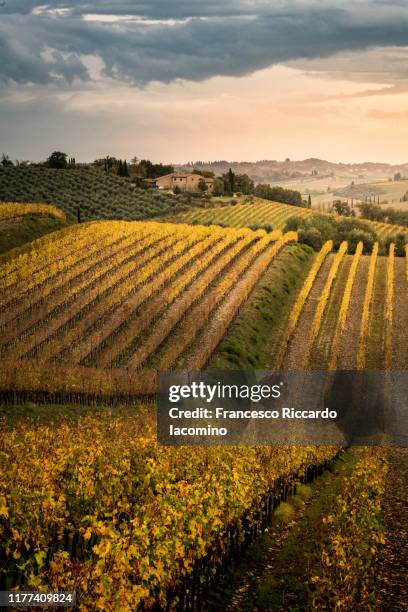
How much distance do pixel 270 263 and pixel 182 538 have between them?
2263 inches

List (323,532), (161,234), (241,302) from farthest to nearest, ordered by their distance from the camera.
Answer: (161,234)
(241,302)
(323,532)

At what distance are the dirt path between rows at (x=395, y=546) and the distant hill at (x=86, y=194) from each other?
77058 mm

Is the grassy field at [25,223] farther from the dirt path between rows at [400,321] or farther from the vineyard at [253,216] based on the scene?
the dirt path between rows at [400,321]

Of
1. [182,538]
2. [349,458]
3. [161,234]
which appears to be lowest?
[349,458]

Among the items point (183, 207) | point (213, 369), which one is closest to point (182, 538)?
point (213, 369)

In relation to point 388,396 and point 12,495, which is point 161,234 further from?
point 12,495

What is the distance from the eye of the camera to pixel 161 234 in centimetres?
8100

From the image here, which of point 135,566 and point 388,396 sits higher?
point 135,566

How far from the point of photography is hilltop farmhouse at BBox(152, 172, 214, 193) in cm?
14048

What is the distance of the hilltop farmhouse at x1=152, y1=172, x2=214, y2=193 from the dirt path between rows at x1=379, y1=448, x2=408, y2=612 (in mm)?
108410

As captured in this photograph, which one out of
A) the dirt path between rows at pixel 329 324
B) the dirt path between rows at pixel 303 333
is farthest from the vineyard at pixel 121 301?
the dirt path between rows at pixel 329 324

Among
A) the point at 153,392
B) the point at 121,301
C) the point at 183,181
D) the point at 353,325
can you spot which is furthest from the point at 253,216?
the point at 153,392

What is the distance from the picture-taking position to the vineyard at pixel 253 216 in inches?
4259

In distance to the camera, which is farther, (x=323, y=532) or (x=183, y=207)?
(x=183, y=207)
